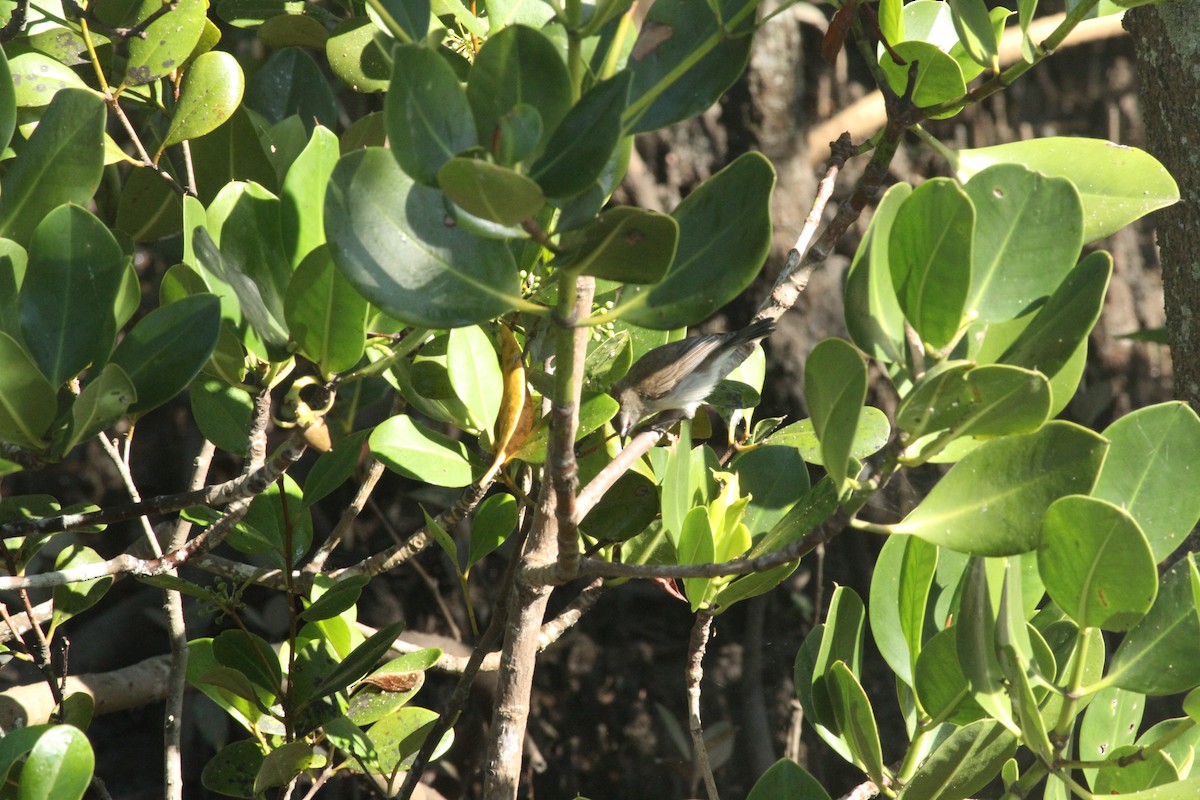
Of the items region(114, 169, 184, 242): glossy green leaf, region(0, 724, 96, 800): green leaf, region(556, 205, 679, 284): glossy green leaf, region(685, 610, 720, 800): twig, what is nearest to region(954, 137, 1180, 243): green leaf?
region(556, 205, 679, 284): glossy green leaf

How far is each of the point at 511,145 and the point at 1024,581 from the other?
0.44 m

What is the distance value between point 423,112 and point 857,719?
1.53 feet

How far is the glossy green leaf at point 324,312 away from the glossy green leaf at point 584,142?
0.71 feet

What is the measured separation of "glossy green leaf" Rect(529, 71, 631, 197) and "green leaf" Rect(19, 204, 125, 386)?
30cm

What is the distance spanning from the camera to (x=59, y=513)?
0.74 metres

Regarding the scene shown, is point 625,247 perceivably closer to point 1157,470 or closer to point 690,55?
point 690,55

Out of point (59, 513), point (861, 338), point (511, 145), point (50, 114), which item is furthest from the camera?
point (59, 513)

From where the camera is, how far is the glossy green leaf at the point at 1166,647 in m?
0.52

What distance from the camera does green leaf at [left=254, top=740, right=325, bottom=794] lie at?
2.49ft

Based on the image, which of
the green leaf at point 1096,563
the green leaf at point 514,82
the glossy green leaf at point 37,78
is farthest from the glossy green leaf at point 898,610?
the glossy green leaf at point 37,78

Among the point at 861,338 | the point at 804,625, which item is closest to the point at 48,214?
the point at 861,338

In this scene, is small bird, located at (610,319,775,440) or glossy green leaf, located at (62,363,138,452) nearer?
glossy green leaf, located at (62,363,138,452)

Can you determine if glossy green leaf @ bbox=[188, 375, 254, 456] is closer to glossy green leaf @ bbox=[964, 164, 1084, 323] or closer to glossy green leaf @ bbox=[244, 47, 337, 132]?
glossy green leaf @ bbox=[244, 47, 337, 132]

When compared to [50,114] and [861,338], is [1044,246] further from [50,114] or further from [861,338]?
[50,114]
